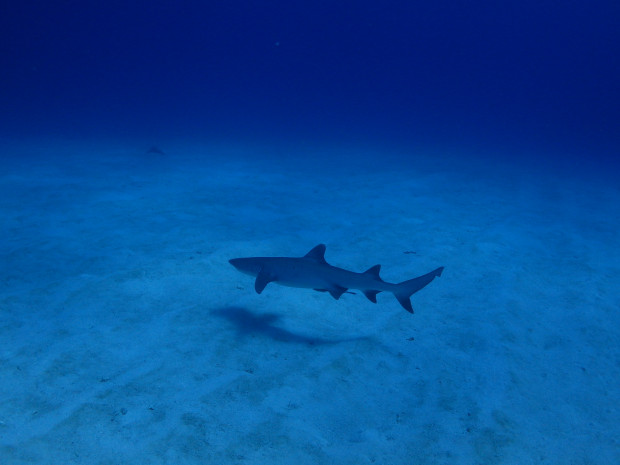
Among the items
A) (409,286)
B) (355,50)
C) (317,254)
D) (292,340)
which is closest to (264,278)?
(317,254)

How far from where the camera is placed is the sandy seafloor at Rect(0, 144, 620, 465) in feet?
10.8

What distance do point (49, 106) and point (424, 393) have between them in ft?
232

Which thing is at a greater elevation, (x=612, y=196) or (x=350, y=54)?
(x=350, y=54)

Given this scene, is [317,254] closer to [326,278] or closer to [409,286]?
[326,278]

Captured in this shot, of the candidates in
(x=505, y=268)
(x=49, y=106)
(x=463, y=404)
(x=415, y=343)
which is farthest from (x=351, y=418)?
(x=49, y=106)

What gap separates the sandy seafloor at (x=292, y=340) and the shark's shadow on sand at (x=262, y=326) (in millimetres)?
33

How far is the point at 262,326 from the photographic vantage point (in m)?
5.14

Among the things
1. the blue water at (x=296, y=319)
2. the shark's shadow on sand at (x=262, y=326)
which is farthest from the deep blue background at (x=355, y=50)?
the shark's shadow on sand at (x=262, y=326)

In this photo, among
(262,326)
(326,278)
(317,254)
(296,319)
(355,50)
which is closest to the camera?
(326,278)

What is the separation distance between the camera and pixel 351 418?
3627 mm

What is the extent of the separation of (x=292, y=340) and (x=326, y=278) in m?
1.05

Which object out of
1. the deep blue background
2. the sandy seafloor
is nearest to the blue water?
the sandy seafloor

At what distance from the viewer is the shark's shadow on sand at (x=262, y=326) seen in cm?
493

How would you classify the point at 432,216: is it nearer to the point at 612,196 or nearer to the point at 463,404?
the point at 463,404
